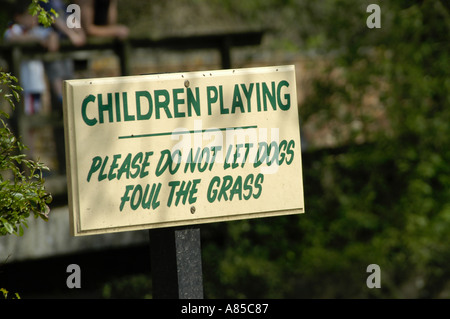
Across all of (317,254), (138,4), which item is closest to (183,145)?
(317,254)

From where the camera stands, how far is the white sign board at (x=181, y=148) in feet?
10.2

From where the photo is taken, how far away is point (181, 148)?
3.22m

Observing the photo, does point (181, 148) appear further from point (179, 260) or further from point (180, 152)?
point (179, 260)

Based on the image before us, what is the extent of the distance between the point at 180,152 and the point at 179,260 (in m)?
0.43

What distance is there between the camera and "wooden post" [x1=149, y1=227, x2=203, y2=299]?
330 cm

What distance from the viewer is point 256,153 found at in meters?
3.33

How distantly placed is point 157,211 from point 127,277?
2.90 metres
